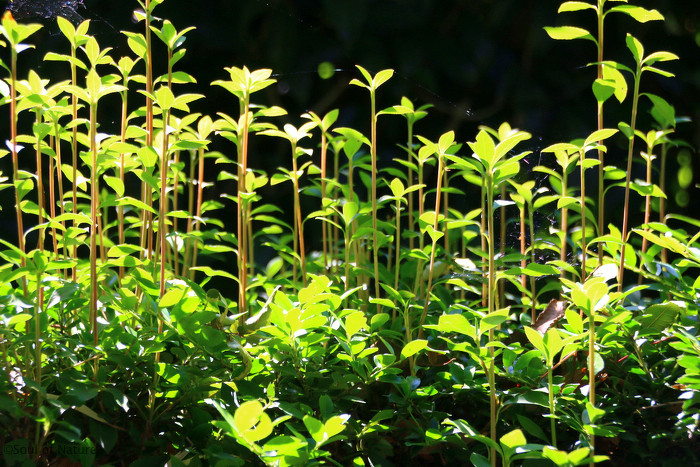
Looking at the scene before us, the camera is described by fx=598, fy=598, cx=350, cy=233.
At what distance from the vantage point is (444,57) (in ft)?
5.67

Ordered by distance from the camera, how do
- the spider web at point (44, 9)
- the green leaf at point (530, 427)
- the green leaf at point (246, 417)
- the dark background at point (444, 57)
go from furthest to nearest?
the dark background at point (444, 57) < the spider web at point (44, 9) < the green leaf at point (530, 427) < the green leaf at point (246, 417)

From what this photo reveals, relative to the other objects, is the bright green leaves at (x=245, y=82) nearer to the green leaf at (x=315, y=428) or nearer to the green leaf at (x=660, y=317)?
the green leaf at (x=315, y=428)

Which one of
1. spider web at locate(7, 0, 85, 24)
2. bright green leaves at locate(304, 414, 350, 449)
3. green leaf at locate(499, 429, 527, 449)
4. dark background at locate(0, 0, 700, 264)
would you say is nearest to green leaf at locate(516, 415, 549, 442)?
green leaf at locate(499, 429, 527, 449)

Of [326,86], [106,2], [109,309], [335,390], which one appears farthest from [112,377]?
[326,86]

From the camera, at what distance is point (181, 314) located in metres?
0.66

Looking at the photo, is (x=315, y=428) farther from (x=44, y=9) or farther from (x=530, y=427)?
(x=44, y=9)

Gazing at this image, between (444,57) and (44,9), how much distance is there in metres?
1.12

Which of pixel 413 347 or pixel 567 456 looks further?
pixel 413 347

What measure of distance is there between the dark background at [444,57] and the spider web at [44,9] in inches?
27.1

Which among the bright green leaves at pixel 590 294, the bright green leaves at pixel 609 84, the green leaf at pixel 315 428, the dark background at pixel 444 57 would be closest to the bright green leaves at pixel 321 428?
the green leaf at pixel 315 428

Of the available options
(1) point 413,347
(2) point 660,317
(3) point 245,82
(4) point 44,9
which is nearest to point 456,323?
(1) point 413,347

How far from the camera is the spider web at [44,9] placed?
896 millimetres

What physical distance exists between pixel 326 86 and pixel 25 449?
4.63 feet

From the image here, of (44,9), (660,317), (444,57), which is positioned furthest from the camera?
(444,57)
